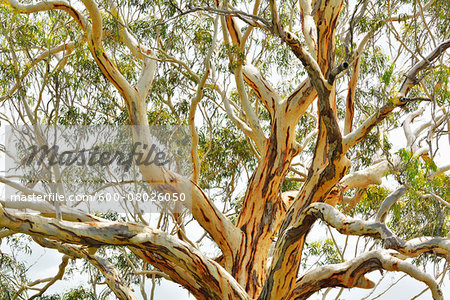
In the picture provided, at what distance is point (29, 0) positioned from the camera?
28.6 ft

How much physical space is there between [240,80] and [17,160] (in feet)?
11.0

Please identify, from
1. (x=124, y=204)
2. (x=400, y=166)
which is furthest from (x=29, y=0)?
(x=400, y=166)

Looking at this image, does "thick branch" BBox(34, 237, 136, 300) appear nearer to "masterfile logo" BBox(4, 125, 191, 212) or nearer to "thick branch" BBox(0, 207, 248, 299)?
"thick branch" BBox(0, 207, 248, 299)

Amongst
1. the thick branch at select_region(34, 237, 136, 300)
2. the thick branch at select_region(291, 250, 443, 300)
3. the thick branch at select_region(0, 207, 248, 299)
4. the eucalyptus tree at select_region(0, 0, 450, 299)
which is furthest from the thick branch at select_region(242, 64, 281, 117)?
the thick branch at select_region(34, 237, 136, 300)

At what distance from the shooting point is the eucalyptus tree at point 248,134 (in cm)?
530

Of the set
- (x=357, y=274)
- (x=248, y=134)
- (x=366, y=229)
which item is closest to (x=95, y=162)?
(x=248, y=134)

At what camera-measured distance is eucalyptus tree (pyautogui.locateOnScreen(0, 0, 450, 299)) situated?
5.30 meters

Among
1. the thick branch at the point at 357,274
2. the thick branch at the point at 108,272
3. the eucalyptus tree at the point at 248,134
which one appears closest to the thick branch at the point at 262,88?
the eucalyptus tree at the point at 248,134

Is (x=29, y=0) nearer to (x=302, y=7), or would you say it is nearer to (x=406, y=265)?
(x=302, y=7)

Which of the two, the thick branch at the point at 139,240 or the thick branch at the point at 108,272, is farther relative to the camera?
the thick branch at the point at 108,272

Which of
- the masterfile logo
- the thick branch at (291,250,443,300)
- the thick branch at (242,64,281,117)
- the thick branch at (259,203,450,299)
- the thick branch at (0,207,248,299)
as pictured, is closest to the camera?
the thick branch at (259,203,450,299)

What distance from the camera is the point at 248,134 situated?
7785mm

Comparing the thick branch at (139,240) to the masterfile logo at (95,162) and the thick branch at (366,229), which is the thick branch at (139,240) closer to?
the thick branch at (366,229)

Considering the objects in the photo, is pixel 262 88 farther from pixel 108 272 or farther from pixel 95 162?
pixel 108 272
